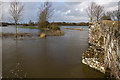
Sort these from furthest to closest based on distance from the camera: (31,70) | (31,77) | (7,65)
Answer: (7,65) < (31,70) < (31,77)

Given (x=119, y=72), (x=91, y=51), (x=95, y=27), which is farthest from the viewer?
(x=95, y=27)

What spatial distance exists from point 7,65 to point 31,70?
124 centimetres

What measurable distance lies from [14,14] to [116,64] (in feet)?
35.9

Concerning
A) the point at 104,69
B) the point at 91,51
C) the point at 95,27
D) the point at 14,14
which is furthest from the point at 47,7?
the point at 104,69

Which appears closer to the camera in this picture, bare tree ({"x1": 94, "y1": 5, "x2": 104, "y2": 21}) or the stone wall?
the stone wall

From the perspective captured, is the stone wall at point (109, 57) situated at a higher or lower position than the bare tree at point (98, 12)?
lower

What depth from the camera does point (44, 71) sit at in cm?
337

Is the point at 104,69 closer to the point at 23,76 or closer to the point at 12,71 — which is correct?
the point at 23,76

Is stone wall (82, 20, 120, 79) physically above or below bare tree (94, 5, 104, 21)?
below

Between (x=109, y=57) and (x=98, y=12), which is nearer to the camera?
(x=109, y=57)

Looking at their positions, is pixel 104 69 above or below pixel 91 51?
below

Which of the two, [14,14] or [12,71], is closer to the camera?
[12,71]

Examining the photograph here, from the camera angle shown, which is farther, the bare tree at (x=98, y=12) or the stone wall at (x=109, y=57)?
the bare tree at (x=98, y=12)

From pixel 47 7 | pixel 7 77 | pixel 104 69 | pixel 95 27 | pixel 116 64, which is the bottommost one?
pixel 7 77
